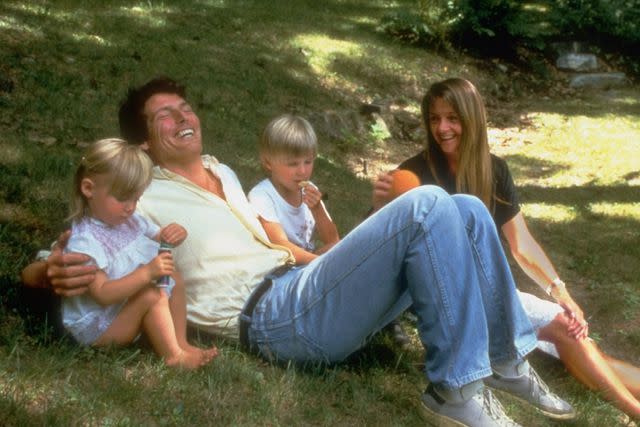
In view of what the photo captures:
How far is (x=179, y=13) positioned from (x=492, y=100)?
13.3ft

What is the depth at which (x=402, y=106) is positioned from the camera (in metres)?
9.66

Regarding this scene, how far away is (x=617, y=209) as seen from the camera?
755cm

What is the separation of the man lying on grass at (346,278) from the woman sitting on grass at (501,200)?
0.52 m

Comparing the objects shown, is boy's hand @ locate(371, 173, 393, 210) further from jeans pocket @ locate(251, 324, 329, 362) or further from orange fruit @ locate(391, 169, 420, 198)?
jeans pocket @ locate(251, 324, 329, 362)

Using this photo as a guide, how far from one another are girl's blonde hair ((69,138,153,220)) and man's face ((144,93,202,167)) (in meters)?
0.45

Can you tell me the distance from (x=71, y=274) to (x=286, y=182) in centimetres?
124

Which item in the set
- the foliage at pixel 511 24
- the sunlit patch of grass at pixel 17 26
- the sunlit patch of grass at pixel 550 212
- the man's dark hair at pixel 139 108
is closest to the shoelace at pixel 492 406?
the man's dark hair at pixel 139 108

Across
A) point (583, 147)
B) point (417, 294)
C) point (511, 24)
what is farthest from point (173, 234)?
point (511, 24)

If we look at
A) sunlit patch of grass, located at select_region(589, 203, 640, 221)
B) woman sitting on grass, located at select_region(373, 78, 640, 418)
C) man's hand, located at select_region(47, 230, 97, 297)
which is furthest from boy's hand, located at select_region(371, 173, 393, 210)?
sunlit patch of grass, located at select_region(589, 203, 640, 221)

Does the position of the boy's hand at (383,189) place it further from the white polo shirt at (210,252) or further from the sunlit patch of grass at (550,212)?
the sunlit patch of grass at (550,212)

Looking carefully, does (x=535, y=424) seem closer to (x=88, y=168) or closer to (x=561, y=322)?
(x=561, y=322)

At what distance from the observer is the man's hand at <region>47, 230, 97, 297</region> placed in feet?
10.3

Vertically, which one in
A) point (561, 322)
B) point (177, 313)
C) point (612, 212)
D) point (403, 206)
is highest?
point (403, 206)

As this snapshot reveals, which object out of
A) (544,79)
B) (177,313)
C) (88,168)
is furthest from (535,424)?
(544,79)
